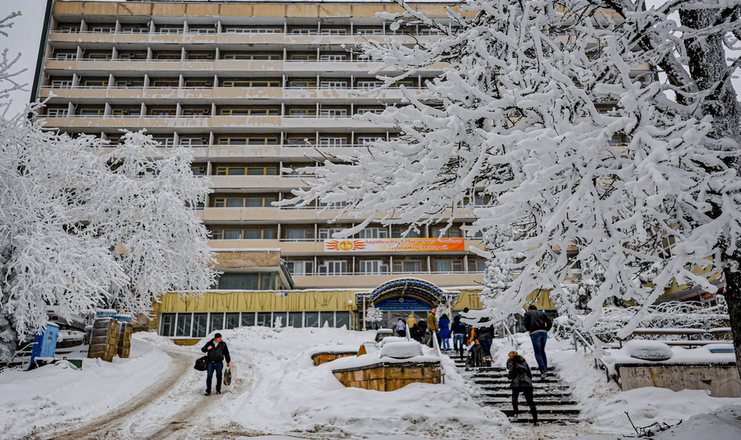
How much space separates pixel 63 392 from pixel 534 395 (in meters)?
9.37

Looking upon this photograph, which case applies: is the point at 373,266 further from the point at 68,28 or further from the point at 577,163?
the point at 577,163

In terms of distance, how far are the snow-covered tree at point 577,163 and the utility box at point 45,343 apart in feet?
33.1

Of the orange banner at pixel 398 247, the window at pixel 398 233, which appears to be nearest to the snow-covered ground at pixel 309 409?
the orange banner at pixel 398 247

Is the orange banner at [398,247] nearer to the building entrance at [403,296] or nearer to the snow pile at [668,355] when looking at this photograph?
the building entrance at [403,296]

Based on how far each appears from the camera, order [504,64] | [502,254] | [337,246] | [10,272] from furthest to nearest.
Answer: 1. [337,246]
2. [10,272]
3. [504,64]
4. [502,254]

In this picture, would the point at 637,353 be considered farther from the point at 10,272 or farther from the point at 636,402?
the point at 10,272

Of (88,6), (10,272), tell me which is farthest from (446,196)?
(88,6)

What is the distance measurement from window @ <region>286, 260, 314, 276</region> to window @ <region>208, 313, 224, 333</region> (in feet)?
38.5

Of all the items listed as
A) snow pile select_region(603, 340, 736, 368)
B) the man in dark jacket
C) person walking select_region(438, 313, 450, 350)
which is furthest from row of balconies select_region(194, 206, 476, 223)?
snow pile select_region(603, 340, 736, 368)

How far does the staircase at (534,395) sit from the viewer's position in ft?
31.7

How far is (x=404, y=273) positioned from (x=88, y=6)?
39.9 meters

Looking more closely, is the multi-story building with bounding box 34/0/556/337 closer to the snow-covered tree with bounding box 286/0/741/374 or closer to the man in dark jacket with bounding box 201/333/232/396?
the man in dark jacket with bounding box 201/333/232/396

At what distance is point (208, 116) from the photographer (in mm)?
48312

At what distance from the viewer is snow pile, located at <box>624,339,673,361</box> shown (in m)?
9.66
